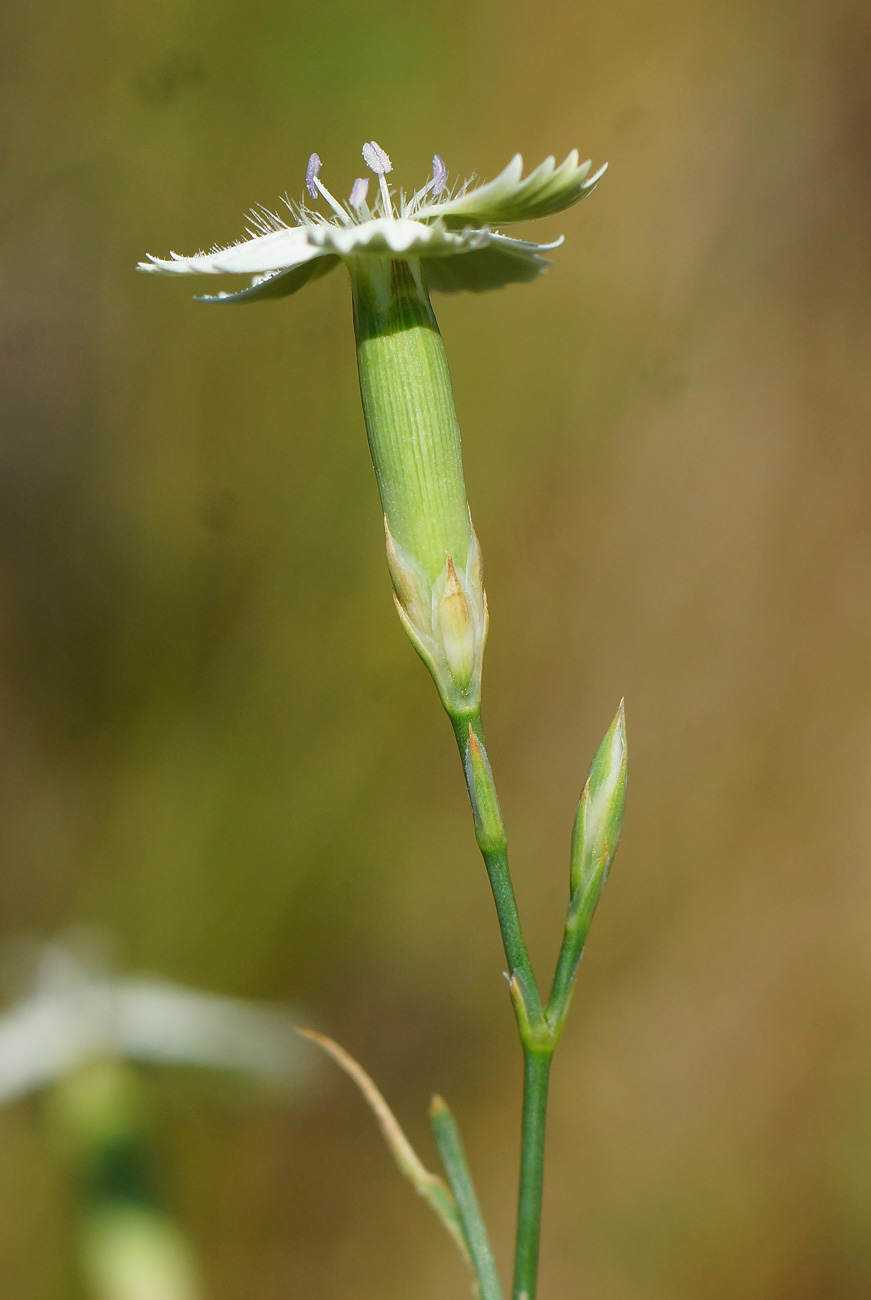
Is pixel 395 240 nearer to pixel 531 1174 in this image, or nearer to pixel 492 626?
pixel 531 1174

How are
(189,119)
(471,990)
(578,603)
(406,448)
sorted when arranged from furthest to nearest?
1. (578,603)
2. (471,990)
3. (189,119)
4. (406,448)

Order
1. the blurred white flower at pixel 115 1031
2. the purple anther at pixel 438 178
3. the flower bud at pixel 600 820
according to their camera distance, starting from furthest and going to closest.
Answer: the blurred white flower at pixel 115 1031, the purple anther at pixel 438 178, the flower bud at pixel 600 820

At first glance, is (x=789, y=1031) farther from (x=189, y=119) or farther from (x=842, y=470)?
(x=189, y=119)

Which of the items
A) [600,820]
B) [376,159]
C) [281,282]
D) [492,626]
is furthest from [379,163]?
[492,626]

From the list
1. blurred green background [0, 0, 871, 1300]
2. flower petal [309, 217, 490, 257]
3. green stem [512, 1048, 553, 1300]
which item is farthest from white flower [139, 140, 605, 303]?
blurred green background [0, 0, 871, 1300]

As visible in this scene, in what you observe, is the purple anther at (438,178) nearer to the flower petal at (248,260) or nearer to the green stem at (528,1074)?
the flower petal at (248,260)

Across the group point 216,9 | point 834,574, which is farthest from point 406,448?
point 834,574

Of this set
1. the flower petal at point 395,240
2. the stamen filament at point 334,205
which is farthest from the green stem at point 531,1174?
the stamen filament at point 334,205
